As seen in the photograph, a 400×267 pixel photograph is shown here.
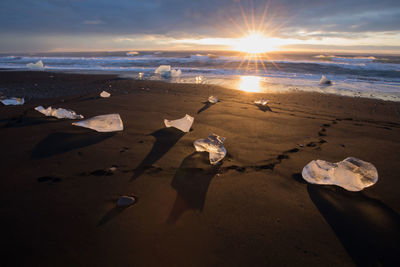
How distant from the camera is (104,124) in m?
2.94

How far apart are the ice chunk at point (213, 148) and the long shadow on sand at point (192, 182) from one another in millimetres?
63

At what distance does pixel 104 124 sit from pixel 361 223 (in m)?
2.93

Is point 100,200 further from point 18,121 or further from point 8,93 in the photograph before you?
point 8,93

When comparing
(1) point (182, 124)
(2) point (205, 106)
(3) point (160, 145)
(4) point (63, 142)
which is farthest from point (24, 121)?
(2) point (205, 106)

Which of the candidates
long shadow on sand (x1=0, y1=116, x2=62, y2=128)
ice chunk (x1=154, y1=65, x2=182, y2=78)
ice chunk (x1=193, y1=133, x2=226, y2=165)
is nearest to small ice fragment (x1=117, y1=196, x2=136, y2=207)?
ice chunk (x1=193, y1=133, x2=226, y2=165)

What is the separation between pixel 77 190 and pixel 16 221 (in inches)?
16.1

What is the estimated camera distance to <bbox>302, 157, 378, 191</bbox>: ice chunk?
1.83 meters

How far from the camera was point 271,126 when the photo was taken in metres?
3.34

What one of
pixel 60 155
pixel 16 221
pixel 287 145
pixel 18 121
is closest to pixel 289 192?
pixel 287 145

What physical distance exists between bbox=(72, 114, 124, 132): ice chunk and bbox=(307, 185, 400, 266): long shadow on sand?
2456mm

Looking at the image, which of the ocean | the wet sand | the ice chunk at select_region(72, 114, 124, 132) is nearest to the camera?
the wet sand

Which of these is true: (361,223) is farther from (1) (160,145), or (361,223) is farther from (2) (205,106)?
(2) (205,106)

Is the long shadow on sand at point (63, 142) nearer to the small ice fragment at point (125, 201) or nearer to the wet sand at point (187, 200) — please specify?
the wet sand at point (187, 200)

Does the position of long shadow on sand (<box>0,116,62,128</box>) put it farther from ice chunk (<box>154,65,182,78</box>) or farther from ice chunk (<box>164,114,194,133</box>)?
ice chunk (<box>154,65,182,78</box>)
